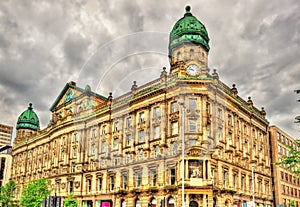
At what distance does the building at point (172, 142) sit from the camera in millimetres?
61375

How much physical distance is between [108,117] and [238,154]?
3003cm

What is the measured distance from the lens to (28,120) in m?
138

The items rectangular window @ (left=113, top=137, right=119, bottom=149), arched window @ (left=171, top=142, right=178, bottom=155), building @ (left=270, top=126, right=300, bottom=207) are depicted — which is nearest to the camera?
arched window @ (left=171, top=142, right=178, bottom=155)

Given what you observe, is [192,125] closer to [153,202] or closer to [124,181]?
[153,202]

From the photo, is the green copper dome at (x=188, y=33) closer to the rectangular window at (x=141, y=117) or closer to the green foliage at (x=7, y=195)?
the rectangular window at (x=141, y=117)

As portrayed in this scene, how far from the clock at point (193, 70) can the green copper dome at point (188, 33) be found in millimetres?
5979

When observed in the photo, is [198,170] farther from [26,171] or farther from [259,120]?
[26,171]

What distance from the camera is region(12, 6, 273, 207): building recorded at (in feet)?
201

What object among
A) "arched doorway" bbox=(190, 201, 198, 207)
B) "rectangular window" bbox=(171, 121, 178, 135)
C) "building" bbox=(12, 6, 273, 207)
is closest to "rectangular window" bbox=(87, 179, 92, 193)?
"building" bbox=(12, 6, 273, 207)

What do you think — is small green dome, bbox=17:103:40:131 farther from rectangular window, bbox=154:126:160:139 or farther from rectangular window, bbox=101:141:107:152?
rectangular window, bbox=154:126:160:139

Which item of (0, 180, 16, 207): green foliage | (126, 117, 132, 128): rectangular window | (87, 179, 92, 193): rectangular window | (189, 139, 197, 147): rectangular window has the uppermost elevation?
(126, 117, 132, 128): rectangular window

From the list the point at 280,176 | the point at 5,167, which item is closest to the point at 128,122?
the point at 280,176

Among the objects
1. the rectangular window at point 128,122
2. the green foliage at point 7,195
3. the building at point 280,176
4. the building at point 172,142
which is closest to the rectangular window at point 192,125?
the building at point 172,142

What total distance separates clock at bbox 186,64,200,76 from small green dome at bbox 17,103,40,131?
3479 inches
